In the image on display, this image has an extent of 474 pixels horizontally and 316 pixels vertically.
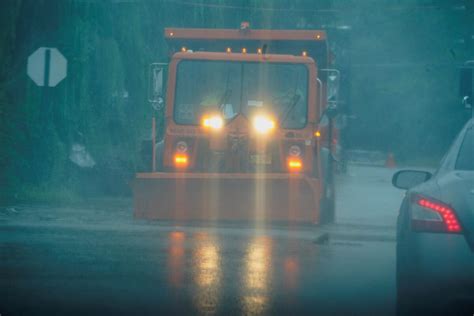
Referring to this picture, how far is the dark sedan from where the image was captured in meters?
6.67

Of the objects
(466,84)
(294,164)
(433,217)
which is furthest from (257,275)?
(466,84)

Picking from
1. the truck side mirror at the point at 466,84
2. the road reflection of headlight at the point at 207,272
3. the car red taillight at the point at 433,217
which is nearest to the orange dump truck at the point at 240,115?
the road reflection of headlight at the point at 207,272

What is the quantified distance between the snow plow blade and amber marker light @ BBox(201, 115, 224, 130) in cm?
125

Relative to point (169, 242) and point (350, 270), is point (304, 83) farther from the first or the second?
point (350, 270)

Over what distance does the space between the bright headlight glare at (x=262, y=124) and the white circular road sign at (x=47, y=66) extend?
4282 millimetres

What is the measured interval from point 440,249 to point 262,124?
383 inches

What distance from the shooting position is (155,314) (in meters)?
7.82

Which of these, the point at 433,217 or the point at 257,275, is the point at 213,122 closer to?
the point at 257,275

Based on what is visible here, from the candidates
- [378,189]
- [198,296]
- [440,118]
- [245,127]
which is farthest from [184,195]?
[440,118]

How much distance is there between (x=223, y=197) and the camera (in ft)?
50.2

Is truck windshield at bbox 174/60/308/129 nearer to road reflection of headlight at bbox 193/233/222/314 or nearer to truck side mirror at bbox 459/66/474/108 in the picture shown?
road reflection of headlight at bbox 193/233/222/314

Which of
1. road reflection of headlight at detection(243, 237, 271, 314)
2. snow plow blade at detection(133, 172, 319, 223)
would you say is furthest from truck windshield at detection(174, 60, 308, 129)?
road reflection of headlight at detection(243, 237, 271, 314)

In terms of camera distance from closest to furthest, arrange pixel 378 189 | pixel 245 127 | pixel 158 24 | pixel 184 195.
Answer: pixel 184 195 < pixel 245 127 < pixel 158 24 < pixel 378 189

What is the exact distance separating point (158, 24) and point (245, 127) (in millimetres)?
7623
